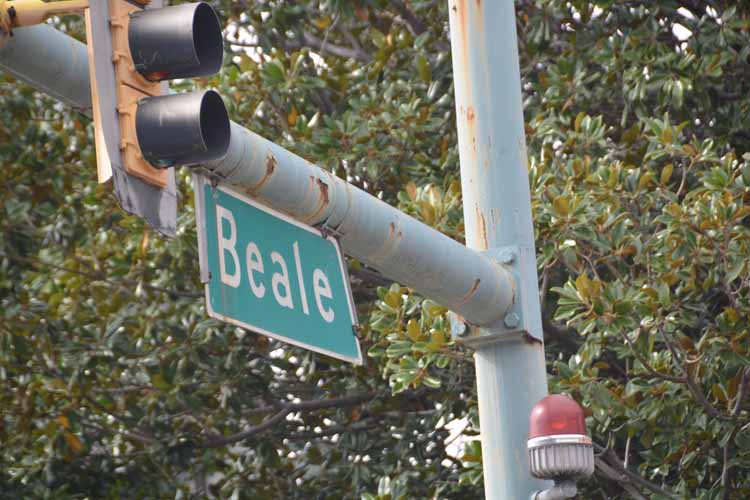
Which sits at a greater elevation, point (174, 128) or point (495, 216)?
point (495, 216)

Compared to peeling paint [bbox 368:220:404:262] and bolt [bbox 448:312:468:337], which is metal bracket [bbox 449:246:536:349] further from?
peeling paint [bbox 368:220:404:262]

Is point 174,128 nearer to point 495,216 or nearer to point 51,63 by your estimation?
point 51,63

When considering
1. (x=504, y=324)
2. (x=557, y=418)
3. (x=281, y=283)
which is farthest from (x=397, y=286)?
(x=281, y=283)

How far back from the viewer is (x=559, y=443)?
5031 mm

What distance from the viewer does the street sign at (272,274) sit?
426cm

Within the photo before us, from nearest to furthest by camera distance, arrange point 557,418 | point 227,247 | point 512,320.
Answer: point 227,247
point 557,418
point 512,320

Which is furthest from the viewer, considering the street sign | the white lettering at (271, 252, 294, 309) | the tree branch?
the tree branch

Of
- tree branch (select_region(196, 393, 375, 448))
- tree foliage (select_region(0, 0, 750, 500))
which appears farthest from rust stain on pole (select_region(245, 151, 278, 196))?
tree branch (select_region(196, 393, 375, 448))

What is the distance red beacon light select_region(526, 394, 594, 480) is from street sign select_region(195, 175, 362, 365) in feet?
2.41

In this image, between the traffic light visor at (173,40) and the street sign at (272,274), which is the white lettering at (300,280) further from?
the traffic light visor at (173,40)

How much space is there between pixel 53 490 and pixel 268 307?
26.8 feet

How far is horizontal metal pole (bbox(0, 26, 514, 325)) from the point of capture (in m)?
4.08

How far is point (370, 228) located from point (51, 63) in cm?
130

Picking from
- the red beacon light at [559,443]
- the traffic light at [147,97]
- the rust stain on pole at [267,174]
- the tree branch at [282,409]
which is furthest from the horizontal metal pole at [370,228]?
the tree branch at [282,409]
